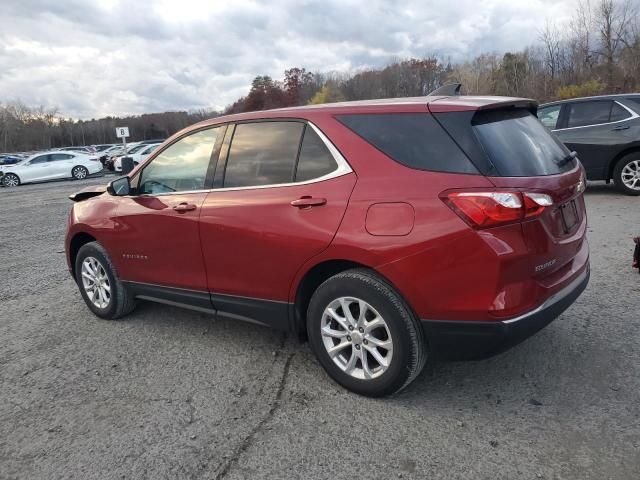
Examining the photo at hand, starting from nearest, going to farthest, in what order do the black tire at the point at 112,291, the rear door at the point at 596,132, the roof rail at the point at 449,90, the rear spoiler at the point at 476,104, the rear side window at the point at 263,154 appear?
the rear spoiler at the point at 476,104, the rear side window at the point at 263,154, the roof rail at the point at 449,90, the black tire at the point at 112,291, the rear door at the point at 596,132

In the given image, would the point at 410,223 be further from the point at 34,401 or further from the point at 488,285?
the point at 34,401

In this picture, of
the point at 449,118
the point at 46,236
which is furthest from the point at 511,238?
the point at 46,236

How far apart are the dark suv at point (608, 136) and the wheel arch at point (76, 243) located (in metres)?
7.95

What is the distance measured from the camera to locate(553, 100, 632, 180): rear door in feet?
28.1

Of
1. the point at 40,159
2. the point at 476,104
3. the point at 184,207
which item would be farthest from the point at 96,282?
the point at 40,159

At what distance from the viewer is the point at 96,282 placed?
4621 mm

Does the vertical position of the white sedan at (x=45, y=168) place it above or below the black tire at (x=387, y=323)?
above

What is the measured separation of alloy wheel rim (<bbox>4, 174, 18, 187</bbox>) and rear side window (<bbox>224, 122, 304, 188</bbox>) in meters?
25.7

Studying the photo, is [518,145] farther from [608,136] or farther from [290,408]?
[608,136]

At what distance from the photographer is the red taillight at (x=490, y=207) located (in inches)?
100

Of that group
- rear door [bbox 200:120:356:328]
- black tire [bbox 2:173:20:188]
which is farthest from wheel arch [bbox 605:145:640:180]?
black tire [bbox 2:173:20:188]

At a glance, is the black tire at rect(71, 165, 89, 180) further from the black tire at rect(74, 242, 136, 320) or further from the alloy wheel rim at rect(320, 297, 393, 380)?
the alloy wheel rim at rect(320, 297, 393, 380)

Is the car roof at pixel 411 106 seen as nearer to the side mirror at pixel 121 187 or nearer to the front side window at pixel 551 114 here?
the side mirror at pixel 121 187

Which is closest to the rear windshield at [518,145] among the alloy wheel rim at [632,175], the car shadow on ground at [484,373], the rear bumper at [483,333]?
the rear bumper at [483,333]
